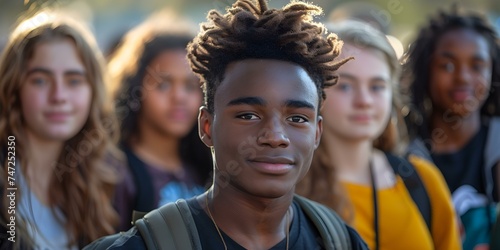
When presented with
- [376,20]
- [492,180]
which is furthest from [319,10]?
[376,20]

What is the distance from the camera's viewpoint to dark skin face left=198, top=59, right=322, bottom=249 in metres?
2.76

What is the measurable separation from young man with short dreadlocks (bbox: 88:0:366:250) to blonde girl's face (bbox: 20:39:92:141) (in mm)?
1425

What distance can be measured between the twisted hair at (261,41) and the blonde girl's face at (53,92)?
A: 4.66ft

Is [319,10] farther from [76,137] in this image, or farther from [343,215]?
[76,137]

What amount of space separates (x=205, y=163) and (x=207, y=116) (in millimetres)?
2663

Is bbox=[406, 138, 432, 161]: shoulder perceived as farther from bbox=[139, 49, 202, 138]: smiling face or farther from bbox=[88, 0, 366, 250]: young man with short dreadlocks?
bbox=[88, 0, 366, 250]: young man with short dreadlocks

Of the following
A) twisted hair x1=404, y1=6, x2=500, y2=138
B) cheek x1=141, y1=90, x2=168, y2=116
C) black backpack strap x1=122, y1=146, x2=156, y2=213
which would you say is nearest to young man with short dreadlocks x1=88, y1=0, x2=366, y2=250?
black backpack strap x1=122, y1=146, x2=156, y2=213

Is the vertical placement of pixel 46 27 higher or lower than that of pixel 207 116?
higher

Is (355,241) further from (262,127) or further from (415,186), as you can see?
(415,186)

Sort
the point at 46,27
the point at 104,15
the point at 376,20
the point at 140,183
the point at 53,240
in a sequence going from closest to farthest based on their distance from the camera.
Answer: the point at 53,240, the point at 46,27, the point at 140,183, the point at 376,20, the point at 104,15

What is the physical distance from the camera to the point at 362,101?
4.40 meters

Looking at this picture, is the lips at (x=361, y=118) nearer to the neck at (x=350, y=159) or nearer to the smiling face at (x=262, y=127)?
the neck at (x=350, y=159)

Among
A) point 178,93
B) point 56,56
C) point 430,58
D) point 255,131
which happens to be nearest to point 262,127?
point 255,131

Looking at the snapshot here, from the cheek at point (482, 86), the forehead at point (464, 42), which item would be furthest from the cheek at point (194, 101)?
the cheek at point (482, 86)
